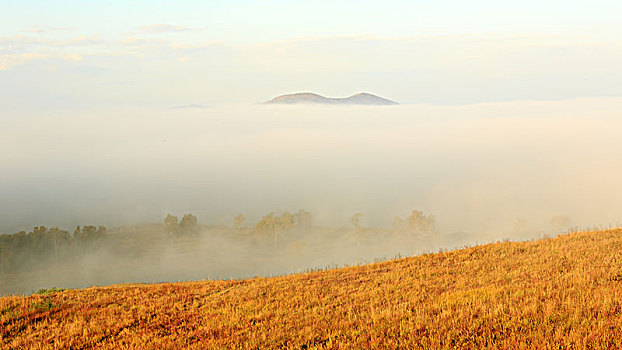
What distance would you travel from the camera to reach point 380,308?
14.0m

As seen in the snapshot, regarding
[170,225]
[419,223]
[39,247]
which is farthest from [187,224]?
[419,223]

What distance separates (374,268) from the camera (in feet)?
75.0

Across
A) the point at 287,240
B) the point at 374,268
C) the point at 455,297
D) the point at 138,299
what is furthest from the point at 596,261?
the point at 287,240

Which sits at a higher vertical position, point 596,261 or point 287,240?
point 596,261

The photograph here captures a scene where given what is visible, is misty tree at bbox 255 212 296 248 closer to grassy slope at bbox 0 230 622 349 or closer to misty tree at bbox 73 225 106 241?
misty tree at bbox 73 225 106 241

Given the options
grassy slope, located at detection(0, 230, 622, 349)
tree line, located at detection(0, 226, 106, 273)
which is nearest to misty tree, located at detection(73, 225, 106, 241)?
tree line, located at detection(0, 226, 106, 273)

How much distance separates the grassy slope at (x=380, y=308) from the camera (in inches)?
422

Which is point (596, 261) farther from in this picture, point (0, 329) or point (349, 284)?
point (0, 329)

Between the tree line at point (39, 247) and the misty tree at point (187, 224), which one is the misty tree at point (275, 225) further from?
the tree line at point (39, 247)

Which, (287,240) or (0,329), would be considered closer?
(0,329)

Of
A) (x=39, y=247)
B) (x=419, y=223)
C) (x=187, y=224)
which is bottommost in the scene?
(x=419, y=223)

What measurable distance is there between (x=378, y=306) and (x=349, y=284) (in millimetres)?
4339

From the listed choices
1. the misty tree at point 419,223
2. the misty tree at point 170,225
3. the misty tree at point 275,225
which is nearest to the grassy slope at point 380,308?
the misty tree at point 419,223

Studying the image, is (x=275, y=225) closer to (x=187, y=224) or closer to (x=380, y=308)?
(x=187, y=224)
